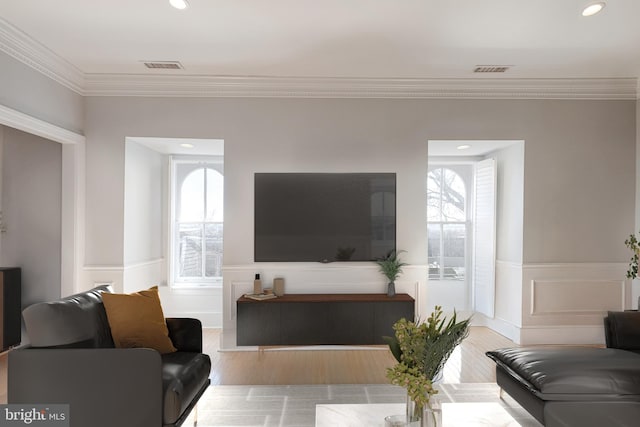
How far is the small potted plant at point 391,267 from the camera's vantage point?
4.26 metres

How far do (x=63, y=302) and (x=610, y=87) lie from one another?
524cm

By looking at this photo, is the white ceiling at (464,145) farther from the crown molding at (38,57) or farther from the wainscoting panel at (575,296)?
the crown molding at (38,57)

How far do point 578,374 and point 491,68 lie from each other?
9.38 ft

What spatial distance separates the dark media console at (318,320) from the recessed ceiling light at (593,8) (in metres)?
2.71

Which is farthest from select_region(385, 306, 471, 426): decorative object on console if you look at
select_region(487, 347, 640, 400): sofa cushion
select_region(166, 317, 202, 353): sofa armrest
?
select_region(166, 317, 202, 353): sofa armrest

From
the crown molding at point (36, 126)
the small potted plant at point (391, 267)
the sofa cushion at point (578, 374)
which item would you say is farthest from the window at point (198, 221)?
the sofa cushion at point (578, 374)

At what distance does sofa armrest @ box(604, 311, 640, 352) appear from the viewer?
2.96m

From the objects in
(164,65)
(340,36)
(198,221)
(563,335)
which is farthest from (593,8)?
(198,221)

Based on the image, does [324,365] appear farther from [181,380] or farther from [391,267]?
[181,380]

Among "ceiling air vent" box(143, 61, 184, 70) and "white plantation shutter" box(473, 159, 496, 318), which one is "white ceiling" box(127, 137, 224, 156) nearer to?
"ceiling air vent" box(143, 61, 184, 70)

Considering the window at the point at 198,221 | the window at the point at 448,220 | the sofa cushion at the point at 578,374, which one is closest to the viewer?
the sofa cushion at the point at 578,374

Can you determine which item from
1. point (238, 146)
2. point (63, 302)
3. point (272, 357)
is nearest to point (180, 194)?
point (238, 146)

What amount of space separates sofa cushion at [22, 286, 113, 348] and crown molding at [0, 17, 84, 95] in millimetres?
2215

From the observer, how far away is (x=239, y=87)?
14.3ft
